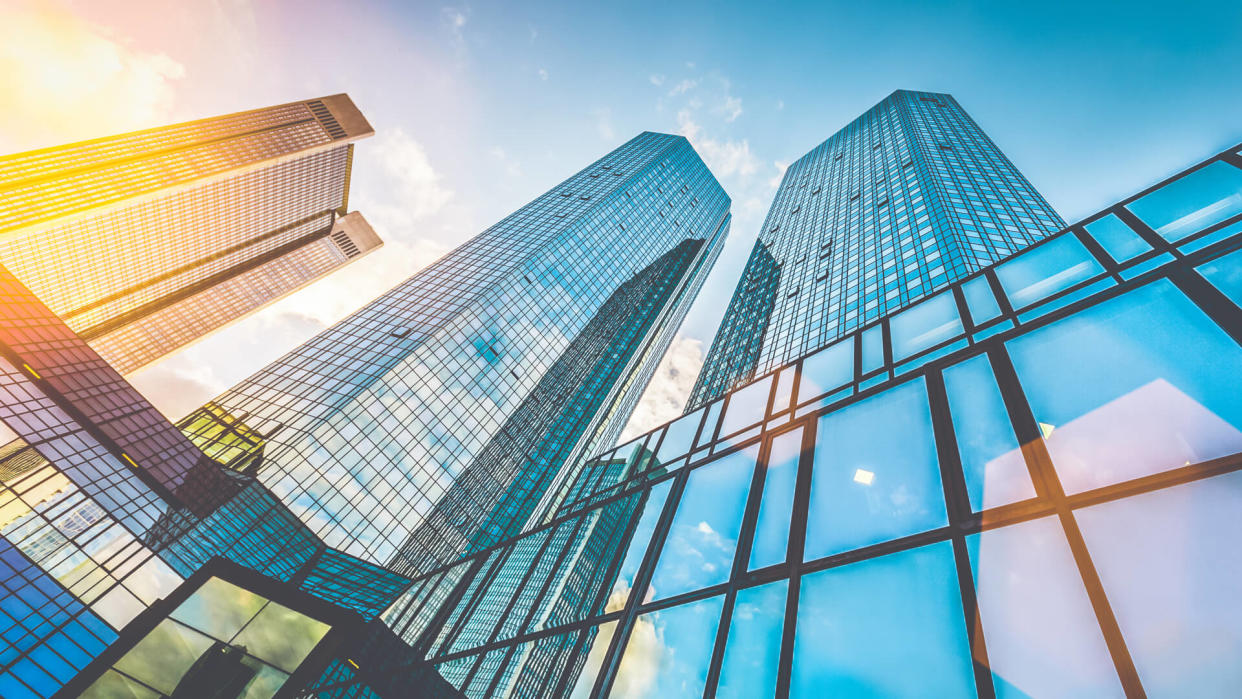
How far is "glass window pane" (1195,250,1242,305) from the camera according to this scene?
5.67 metres

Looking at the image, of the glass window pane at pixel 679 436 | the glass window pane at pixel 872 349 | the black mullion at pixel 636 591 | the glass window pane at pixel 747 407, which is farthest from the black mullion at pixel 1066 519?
the glass window pane at pixel 679 436

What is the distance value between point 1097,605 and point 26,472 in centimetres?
7999

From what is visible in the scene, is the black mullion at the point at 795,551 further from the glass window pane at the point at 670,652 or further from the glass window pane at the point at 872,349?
the glass window pane at the point at 872,349

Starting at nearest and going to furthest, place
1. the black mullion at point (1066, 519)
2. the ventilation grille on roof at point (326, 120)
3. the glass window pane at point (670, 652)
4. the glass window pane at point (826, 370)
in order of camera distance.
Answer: the black mullion at point (1066, 519) → the glass window pane at point (670, 652) → the glass window pane at point (826, 370) → the ventilation grille on roof at point (326, 120)

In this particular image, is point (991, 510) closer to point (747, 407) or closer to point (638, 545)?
point (638, 545)

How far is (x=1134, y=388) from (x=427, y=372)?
63.9m

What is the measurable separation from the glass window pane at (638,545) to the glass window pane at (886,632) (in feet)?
14.4

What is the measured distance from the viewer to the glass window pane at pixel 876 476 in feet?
21.3

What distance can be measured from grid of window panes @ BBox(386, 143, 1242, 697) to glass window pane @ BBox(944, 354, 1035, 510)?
1.2 inches

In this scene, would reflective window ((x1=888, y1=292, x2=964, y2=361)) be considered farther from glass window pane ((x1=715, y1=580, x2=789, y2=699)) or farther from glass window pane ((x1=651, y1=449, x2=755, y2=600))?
glass window pane ((x1=715, y1=580, x2=789, y2=699))

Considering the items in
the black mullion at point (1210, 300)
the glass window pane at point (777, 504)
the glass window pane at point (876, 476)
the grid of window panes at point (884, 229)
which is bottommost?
the grid of window panes at point (884, 229)

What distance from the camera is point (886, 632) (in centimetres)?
569

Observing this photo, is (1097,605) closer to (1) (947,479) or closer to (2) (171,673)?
(1) (947,479)

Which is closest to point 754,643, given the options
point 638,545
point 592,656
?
point 592,656
